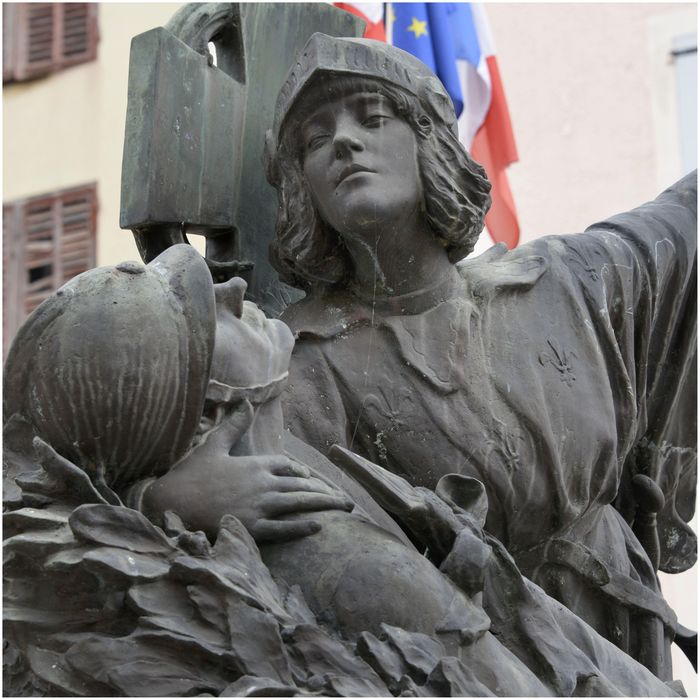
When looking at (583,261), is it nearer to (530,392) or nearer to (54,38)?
(530,392)

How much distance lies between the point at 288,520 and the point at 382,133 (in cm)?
87

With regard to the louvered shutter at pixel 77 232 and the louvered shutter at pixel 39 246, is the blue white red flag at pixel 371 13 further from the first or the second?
the louvered shutter at pixel 39 246

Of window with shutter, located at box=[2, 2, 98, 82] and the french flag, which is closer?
the french flag

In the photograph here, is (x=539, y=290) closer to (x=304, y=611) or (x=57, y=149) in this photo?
(x=304, y=611)

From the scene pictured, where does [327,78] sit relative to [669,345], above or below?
above

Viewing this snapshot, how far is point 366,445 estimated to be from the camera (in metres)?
4.36

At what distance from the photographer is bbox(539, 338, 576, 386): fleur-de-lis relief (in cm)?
442

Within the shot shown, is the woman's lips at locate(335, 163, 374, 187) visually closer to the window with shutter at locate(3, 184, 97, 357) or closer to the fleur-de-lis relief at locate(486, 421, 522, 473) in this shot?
the fleur-de-lis relief at locate(486, 421, 522, 473)

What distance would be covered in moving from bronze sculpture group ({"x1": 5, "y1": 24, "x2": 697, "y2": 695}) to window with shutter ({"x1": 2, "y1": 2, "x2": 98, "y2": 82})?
318 inches

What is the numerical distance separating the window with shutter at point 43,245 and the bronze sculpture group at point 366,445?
24.8ft

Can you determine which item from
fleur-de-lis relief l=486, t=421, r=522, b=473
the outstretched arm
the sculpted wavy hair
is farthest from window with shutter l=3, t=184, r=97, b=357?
the outstretched arm

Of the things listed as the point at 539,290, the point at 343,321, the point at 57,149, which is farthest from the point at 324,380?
the point at 57,149

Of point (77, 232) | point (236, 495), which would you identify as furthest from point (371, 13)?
point (236, 495)

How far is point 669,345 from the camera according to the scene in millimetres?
4773
